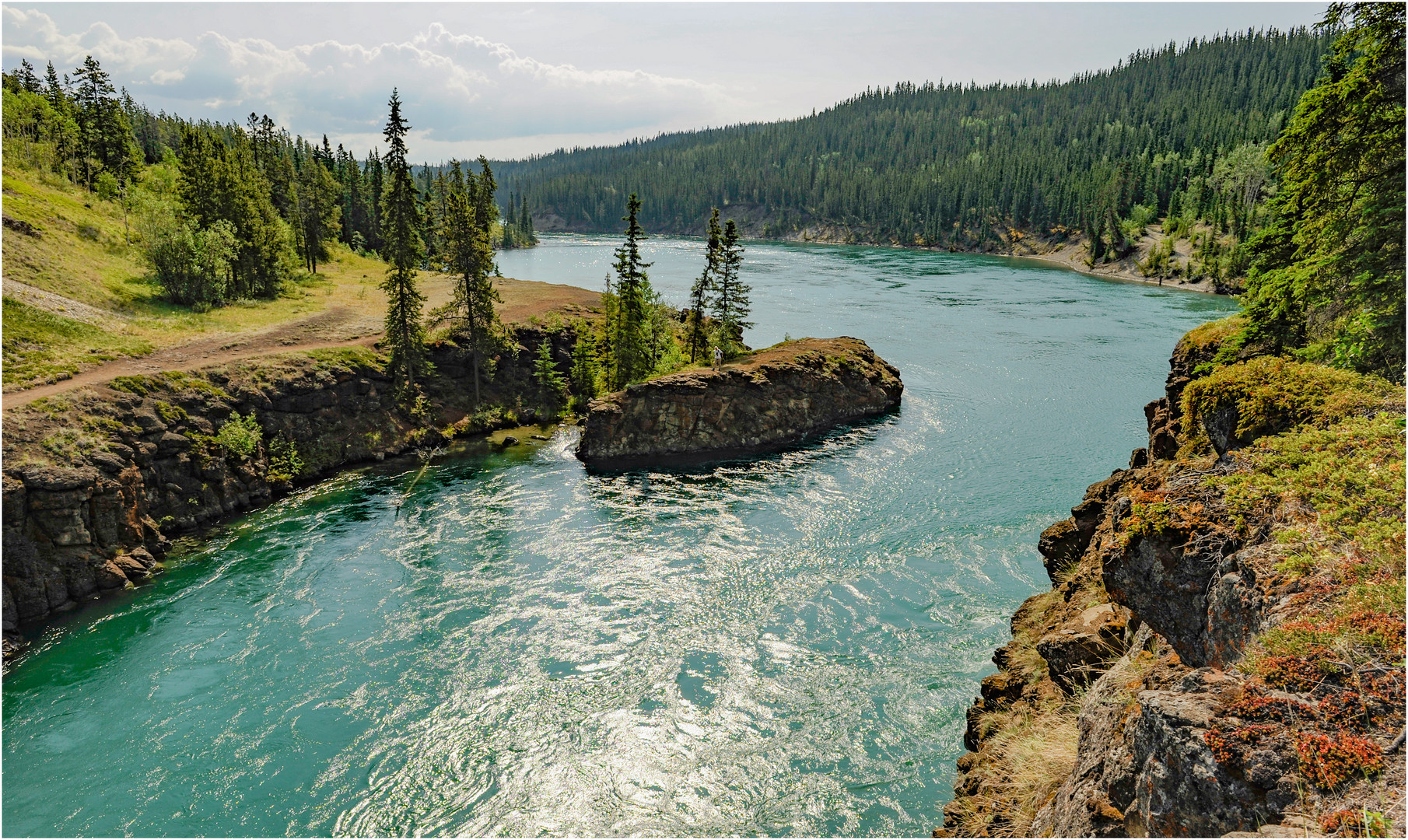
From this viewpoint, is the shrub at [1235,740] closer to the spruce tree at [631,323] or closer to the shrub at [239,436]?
the shrub at [239,436]

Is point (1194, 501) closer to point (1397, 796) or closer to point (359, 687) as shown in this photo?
point (1397, 796)

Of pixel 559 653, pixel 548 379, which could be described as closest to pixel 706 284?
pixel 548 379

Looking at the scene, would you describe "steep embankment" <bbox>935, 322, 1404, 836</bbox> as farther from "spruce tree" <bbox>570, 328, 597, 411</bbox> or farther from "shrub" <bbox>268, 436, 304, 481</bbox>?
"spruce tree" <bbox>570, 328, 597, 411</bbox>

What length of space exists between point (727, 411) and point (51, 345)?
128 feet

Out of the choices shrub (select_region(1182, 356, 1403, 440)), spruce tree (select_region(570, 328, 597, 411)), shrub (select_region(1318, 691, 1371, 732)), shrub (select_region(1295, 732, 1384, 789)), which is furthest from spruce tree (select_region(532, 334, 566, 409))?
shrub (select_region(1295, 732, 1384, 789))

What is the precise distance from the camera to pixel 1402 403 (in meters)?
13.4

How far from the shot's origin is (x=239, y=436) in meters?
35.6

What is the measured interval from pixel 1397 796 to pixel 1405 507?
5.48m

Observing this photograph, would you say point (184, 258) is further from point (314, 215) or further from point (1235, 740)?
point (1235, 740)

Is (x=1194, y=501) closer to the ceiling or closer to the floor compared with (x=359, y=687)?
closer to the ceiling

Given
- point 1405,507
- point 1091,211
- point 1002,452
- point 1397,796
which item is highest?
point 1091,211

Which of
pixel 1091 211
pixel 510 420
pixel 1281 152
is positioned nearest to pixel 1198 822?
pixel 1281 152

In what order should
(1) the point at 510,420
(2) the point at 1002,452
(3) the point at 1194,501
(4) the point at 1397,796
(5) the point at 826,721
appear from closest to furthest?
(4) the point at 1397,796, (3) the point at 1194,501, (5) the point at 826,721, (2) the point at 1002,452, (1) the point at 510,420

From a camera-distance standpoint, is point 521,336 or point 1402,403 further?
point 521,336
